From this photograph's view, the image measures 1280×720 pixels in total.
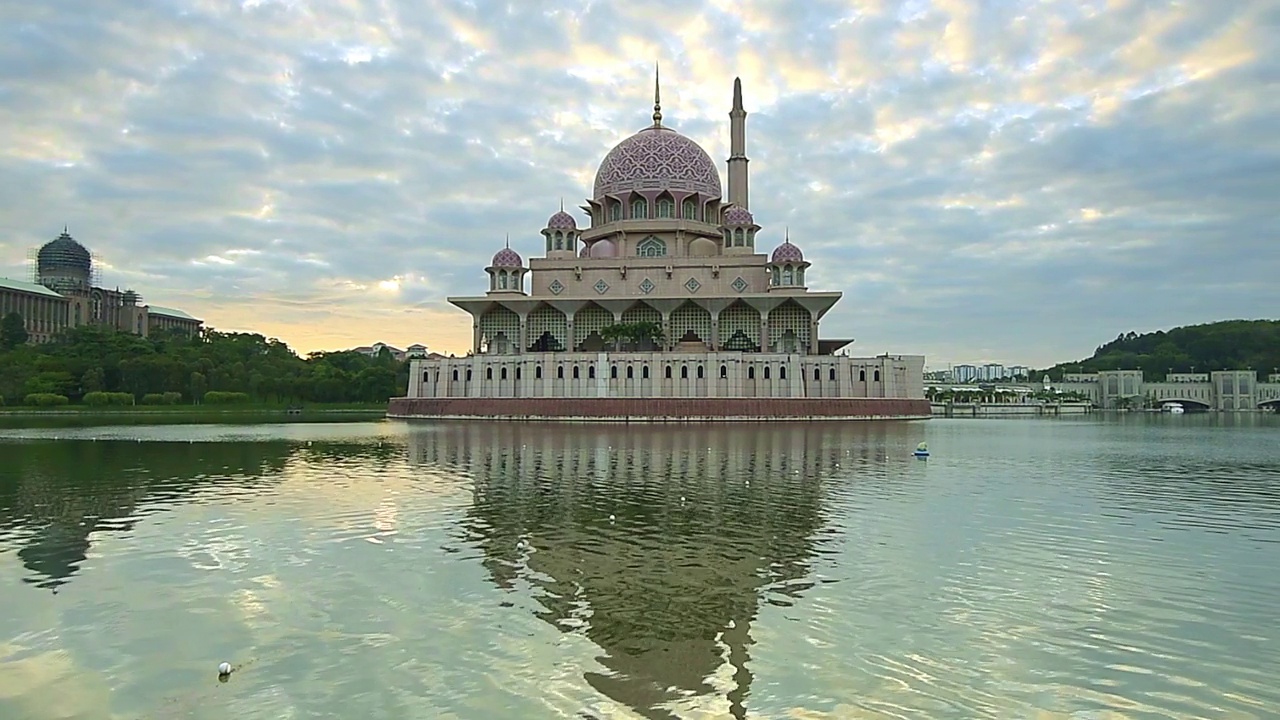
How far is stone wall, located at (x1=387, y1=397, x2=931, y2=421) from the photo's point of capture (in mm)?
48312

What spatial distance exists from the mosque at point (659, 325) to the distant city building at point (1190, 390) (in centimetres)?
6167

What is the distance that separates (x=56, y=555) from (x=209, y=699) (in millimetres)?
6499

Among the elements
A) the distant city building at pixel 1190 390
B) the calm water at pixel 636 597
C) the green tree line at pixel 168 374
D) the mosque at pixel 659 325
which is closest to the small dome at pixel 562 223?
the mosque at pixel 659 325

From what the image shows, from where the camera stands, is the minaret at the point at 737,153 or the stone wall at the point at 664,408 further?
the minaret at the point at 737,153

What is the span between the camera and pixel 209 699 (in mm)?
6770

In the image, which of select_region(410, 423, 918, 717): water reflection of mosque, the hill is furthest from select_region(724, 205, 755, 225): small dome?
the hill

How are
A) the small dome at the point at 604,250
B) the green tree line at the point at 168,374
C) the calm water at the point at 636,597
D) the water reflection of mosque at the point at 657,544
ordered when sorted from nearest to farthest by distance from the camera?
the calm water at the point at 636,597, the water reflection of mosque at the point at 657,544, the small dome at the point at 604,250, the green tree line at the point at 168,374

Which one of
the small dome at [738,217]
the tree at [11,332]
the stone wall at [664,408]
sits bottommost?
the stone wall at [664,408]

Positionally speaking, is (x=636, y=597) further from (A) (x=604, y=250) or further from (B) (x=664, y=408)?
(A) (x=604, y=250)

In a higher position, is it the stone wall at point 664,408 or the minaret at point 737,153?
the minaret at point 737,153

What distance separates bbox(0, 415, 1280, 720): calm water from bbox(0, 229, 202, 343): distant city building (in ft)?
298

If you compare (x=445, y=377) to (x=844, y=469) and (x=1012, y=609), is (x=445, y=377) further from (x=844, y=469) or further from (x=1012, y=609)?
(x=1012, y=609)

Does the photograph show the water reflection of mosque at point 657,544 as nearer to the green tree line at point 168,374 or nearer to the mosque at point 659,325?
the mosque at point 659,325

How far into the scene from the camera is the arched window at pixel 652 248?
63.4m
